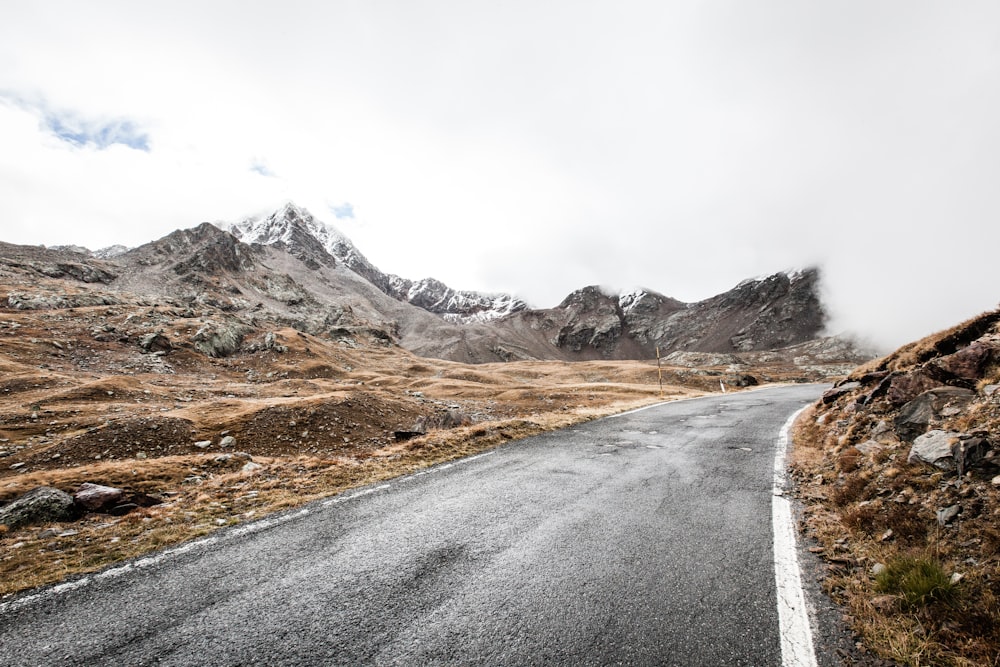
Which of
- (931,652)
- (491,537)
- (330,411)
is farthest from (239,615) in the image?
(330,411)

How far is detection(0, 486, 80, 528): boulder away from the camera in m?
6.68

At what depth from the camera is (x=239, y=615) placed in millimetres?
3834

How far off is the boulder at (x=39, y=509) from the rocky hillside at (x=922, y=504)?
11.4m

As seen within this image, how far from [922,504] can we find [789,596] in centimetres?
293

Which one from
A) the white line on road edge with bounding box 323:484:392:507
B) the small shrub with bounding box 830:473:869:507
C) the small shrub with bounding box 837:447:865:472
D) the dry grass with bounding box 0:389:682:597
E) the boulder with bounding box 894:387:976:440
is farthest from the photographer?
the small shrub with bounding box 837:447:865:472

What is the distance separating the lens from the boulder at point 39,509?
6.68 m

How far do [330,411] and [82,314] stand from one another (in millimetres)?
57981

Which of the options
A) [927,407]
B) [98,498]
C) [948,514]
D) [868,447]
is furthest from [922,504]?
[98,498]

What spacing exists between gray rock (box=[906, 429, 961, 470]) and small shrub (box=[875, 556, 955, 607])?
2.57m

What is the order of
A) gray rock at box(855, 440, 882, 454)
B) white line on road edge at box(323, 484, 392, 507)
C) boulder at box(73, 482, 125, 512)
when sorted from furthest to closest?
gray rock at box(855, 440, 882, 454) → boulder at box(73, 482, 125, 512) → white line on road edge at box(323, 484, 392, 507)

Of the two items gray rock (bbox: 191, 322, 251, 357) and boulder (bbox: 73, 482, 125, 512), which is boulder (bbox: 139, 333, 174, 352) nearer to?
gray rock (bbox: 191, 322, 251, 357)

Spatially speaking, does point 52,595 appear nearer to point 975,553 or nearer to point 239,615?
point 239,615

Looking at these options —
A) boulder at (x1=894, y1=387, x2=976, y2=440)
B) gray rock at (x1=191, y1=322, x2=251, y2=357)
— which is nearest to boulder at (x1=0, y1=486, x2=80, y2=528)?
boulder at (x1=894, y1=387, x2=976, y2=440)

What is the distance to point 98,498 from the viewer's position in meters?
7.40
